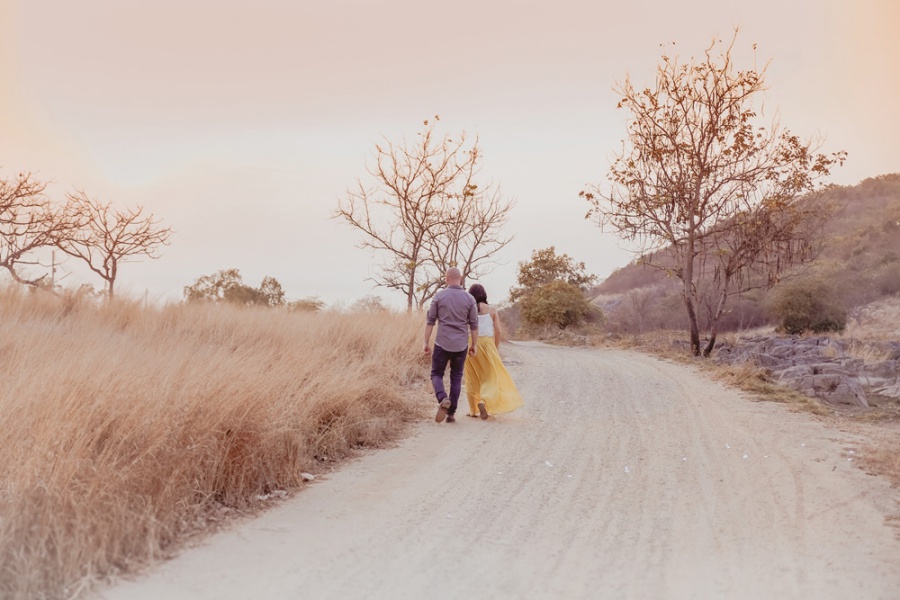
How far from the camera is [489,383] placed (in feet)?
34.2

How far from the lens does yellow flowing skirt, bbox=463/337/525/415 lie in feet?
33.8

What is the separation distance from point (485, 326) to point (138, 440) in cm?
614

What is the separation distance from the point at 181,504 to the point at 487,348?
19.9ft

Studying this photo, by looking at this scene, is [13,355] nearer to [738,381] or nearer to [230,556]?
[230,556]

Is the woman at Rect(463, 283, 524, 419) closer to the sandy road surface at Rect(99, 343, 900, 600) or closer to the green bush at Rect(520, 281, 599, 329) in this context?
→ the sandy road surface at Rect(99, 343, 900, 600)

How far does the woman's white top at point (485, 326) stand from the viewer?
10.8m

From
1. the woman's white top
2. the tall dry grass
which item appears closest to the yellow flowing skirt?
the woman's white top

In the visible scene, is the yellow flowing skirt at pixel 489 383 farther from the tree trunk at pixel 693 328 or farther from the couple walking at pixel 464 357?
the tree trunk at pixel 693 328

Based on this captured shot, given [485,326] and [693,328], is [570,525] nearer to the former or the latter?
[485,326]

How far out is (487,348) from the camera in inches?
415

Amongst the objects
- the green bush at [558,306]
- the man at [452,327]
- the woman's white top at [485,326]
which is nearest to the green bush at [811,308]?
the green bush at [558,306]

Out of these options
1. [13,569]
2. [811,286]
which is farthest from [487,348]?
[811,286]

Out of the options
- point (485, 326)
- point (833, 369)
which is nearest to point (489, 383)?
point (485, 326)

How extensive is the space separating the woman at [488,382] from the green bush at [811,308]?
83.2 ft
